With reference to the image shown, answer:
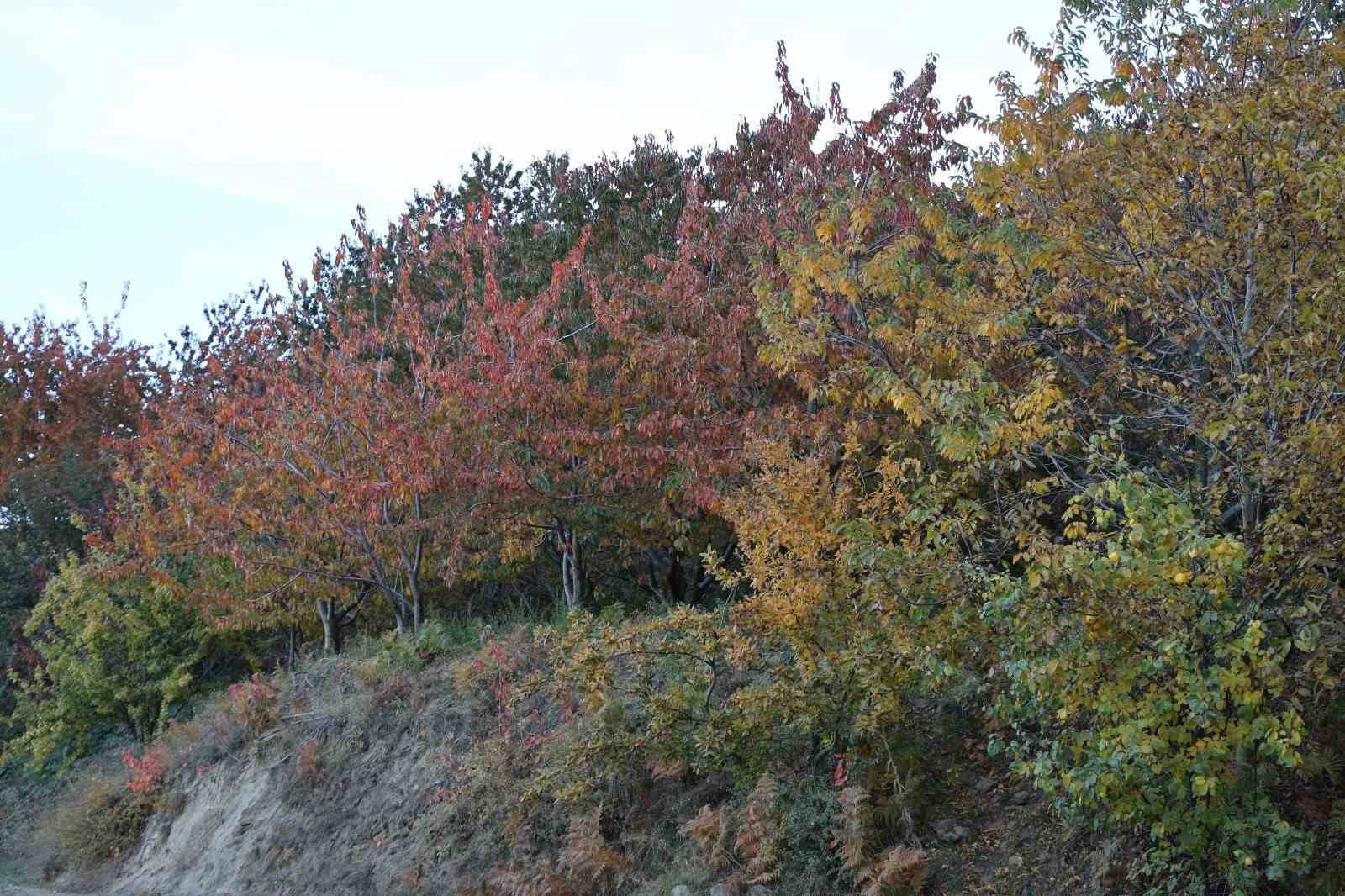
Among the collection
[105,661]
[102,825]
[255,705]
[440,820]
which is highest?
[105,661]

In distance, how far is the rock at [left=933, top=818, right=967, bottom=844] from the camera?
28.3 ft

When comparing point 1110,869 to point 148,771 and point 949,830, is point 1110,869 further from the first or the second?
point 148,771

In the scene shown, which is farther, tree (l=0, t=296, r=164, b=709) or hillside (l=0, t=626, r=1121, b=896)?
tree (l=0, t=296, r=164, b=709)

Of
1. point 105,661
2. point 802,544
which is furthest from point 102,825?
point 802,544

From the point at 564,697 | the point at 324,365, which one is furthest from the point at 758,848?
the point at 324,365

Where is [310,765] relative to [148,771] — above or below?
above

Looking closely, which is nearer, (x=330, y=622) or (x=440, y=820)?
(x=440, y=820)

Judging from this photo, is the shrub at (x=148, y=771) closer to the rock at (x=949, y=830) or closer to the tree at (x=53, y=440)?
the tree at (x=53, y=440)

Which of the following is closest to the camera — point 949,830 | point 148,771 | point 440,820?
point 949,830

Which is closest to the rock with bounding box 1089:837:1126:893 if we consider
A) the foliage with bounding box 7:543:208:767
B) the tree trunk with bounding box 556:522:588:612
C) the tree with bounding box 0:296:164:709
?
the tree trunk with bounding box 556:522:588:612

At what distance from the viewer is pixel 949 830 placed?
28.6 ft

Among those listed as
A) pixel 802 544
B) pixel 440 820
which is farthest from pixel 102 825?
pixel 802 544

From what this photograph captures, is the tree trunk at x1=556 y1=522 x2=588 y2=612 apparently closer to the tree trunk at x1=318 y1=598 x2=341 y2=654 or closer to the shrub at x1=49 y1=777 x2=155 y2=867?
the tree trunk at x1=318 y1=598 x2=341 y2=654

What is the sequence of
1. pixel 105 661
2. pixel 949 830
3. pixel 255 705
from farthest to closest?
pixel 105 661, pixel 255 705, pixel 949 830
